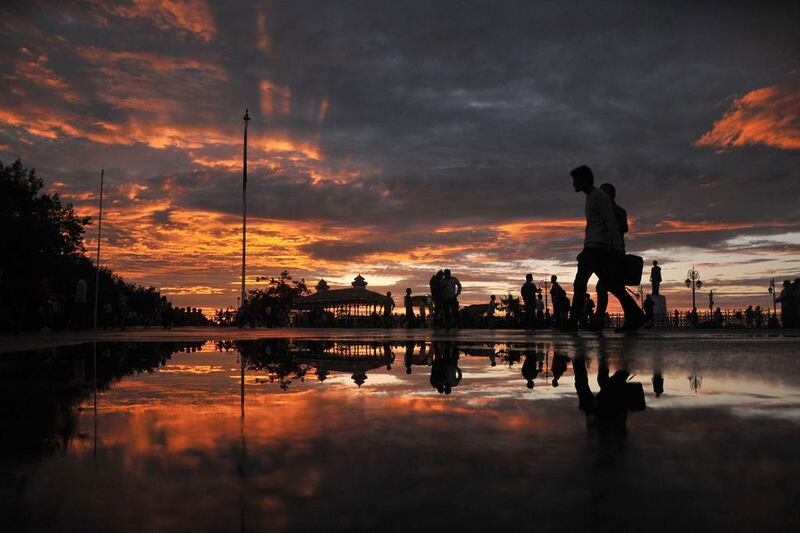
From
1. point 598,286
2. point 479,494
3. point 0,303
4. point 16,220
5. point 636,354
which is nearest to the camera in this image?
point 479,494

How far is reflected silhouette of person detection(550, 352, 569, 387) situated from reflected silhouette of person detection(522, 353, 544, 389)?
0.13m

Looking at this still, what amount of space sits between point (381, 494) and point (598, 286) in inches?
376

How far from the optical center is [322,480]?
1930 millimetres

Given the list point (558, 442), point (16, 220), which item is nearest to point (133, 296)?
point (16, 220)

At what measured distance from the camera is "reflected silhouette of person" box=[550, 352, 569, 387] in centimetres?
495

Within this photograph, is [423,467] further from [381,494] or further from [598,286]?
[598,286]

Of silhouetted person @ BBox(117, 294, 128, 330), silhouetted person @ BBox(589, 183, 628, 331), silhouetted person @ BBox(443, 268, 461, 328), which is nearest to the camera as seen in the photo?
silhouetted person @ BBox(589, 183, 628, 331)

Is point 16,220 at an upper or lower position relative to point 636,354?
upper

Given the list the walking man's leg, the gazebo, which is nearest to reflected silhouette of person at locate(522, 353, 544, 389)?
the walking man's leg

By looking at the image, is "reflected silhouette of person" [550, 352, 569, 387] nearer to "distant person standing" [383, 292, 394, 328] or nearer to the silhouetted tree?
the silhouetted tree

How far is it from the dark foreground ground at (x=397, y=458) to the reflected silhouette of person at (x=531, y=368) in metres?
0.42

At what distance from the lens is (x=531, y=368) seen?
5805 millimetres

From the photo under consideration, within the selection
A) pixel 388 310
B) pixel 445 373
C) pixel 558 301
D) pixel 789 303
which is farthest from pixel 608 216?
pixel 388 310

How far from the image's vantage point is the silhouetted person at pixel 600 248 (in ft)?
32.4
